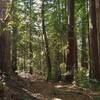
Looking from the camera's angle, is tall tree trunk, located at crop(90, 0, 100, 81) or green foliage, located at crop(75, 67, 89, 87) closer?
green foliage, located at crop(75, 67, 89, 87)

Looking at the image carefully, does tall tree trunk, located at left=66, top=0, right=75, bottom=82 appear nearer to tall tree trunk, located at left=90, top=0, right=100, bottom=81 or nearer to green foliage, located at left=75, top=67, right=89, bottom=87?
green foliage, located at left=75, top=67, right=89, bottom=87

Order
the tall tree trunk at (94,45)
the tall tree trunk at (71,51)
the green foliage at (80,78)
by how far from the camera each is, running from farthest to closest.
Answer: the tall tree trunk at (71,51) → the tall tree trunk at (94,45) → the green foliage at (80,78)

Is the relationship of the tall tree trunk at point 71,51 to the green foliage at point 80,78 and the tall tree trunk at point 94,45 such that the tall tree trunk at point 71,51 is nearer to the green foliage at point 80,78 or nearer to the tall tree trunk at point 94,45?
the green foliage at point 80,78

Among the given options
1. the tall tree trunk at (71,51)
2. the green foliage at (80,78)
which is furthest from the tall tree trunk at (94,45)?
the tall tree trunk at (71,51)

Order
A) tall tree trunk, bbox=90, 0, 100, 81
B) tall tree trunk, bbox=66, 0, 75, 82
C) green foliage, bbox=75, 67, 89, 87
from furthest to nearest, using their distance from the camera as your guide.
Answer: tall tree trunk, bbox=66, 0, 75, 82 → tall tree trunk, bbox=90, 0, 100, 81 → green foliage, bbox=75, 67, 89, 87

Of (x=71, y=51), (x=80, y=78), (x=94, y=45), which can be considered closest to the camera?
(x=80, y=78)

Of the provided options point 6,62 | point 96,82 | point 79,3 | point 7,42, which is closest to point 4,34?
point 7,42

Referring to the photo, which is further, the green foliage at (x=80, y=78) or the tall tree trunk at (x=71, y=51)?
the tall tree trunk at (x=71, y=51)

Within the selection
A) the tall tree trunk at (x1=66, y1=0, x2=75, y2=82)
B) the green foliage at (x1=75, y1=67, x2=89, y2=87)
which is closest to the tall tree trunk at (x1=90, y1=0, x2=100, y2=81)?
the green foliage at (x1=75, y1=67, x2=89, y2=87)

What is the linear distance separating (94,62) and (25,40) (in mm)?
13012

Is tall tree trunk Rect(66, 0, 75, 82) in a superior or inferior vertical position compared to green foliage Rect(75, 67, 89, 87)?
superior

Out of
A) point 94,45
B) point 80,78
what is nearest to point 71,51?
point 94,45

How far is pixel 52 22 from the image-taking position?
2570cm

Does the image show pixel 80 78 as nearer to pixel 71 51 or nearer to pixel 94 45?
pixel 71 51
